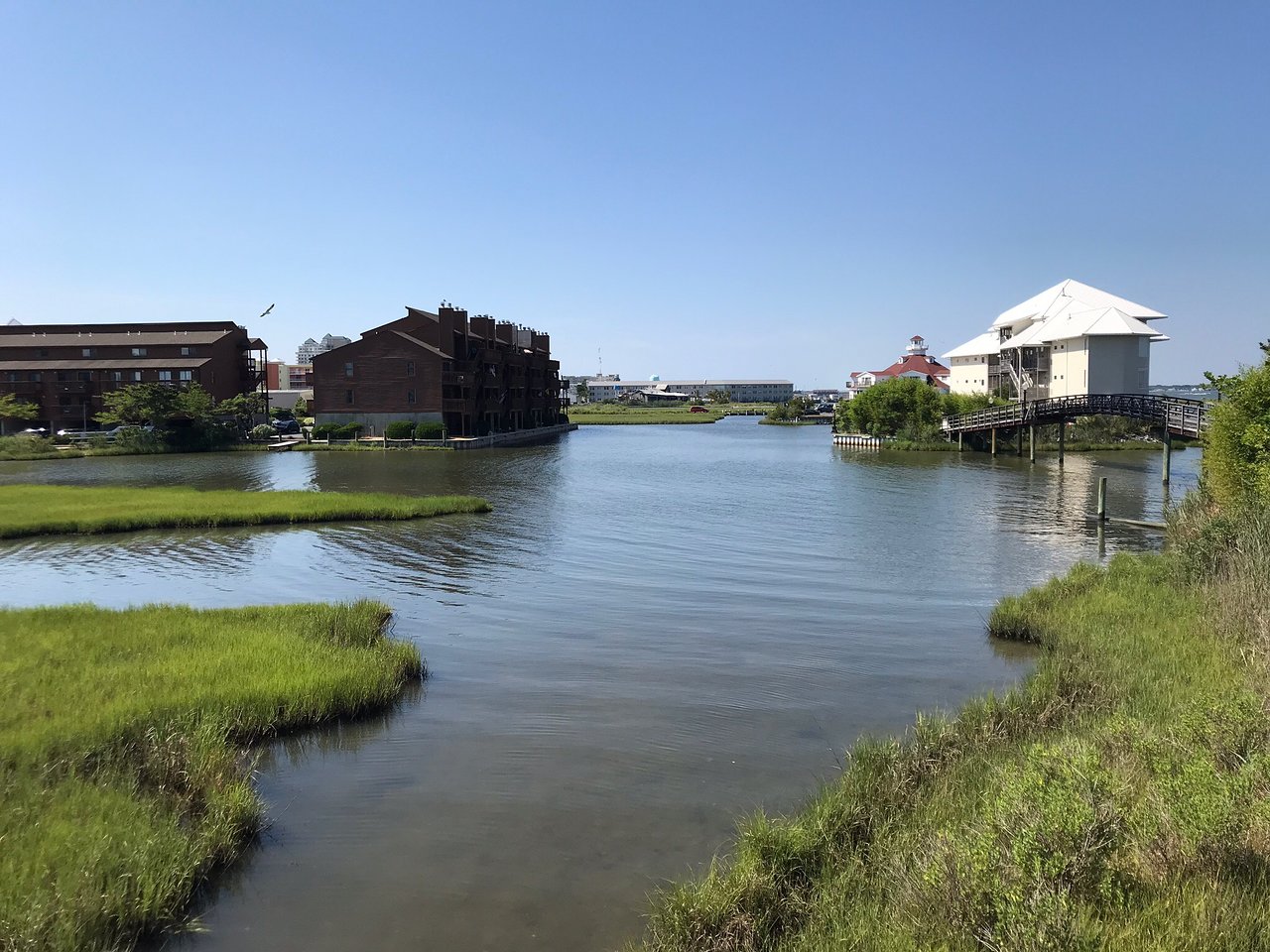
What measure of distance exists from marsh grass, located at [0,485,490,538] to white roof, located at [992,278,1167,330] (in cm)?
5410

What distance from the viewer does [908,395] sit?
233 feet

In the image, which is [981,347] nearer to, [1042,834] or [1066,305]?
[1066,305]

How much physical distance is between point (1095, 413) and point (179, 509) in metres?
43.9

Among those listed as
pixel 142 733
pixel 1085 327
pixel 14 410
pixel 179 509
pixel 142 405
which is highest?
pixel 1085 327

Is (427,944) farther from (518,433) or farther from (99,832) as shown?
(518,433)

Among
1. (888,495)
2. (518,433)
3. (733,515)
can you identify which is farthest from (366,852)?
(518,433)

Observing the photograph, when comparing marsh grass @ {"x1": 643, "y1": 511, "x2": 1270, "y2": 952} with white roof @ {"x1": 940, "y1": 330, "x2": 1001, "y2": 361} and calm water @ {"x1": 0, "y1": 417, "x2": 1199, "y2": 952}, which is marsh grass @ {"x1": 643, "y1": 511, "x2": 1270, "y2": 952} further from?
white roof @ {"x1": 940, "y1": 330, "x2": 1001, "y2": 361}

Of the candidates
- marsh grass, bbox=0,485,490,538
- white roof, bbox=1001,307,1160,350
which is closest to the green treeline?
marsh grass, bbox=0,485,490,538

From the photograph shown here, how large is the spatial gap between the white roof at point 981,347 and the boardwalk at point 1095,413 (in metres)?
14.9

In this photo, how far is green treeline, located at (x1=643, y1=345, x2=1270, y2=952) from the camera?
16.0 feet

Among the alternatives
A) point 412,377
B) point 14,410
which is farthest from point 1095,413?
point 14,410

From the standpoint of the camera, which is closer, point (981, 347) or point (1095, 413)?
point (1095, 413)

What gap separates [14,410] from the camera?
6556cm

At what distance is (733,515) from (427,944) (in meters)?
24.9
